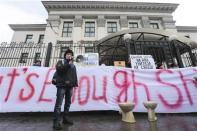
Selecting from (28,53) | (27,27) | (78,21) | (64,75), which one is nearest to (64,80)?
(64,75)

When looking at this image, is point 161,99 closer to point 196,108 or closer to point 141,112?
point 141,112

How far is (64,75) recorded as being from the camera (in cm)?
375

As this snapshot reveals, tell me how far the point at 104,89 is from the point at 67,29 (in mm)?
18707

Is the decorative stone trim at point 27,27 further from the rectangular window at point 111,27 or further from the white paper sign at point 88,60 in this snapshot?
the white paper sign at point 88,60

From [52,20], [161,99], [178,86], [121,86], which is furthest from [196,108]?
[52,20]

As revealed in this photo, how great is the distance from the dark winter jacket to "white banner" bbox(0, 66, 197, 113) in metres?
1.44

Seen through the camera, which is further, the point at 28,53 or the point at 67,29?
the point at 67,29

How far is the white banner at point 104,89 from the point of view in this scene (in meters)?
4.91

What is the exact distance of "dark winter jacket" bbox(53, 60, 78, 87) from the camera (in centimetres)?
363

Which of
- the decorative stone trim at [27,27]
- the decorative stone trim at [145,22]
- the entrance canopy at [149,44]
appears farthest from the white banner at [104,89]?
the decorative stone trim at [27,27]

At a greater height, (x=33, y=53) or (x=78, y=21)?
(x=78, y=21)

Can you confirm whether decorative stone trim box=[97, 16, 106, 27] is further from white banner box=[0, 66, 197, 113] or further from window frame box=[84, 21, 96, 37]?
white banner box=[0, 66, 197, 113]

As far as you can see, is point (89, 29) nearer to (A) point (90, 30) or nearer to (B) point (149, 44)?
(A) point (90, 30)

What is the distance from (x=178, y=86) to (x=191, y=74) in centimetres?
78
